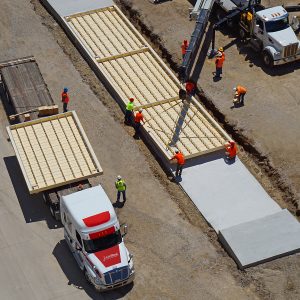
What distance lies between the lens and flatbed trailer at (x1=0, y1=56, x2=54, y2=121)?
3538cm

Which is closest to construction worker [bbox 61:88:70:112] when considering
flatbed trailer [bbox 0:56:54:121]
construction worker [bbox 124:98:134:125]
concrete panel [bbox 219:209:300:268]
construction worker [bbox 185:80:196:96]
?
flatbed trailer [bbox 0:56:54:121]

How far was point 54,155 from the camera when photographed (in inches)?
1303

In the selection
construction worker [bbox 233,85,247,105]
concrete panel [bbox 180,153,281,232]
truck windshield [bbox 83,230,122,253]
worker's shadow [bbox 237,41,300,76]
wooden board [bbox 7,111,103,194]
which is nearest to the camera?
truck windshield [bbox 83,230,122,253]

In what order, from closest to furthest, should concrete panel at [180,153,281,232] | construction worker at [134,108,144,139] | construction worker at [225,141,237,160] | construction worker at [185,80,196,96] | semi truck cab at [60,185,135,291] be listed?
1. semi truck cab at [60,185,135,291]
2. concrete panel at [180,153,281,232]
3. construction worker at [225,141,237,160]
4. construction worker at [134,108,144,139]
5. construction worker at [185,80,196,96]

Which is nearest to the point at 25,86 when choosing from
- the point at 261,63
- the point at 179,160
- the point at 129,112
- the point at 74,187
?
the point at 129,112

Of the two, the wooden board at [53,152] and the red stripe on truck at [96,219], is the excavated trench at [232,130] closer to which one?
the wooden board at [53,152]

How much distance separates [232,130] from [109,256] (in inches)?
438

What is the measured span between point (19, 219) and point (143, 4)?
18932 millimetres

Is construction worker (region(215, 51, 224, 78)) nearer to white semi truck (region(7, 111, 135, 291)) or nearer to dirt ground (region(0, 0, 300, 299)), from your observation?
dirt ground (region(0, 0, 300, 299))

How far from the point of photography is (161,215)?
104 ft

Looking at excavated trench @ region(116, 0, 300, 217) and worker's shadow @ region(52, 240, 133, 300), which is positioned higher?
excavated trench @ region(116, 0, 300, 217)

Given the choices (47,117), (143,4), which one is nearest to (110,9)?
(143,4)

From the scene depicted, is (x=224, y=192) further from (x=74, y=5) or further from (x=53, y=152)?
(x=74, y=5)

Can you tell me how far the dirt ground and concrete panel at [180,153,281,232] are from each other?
552 millimetres
